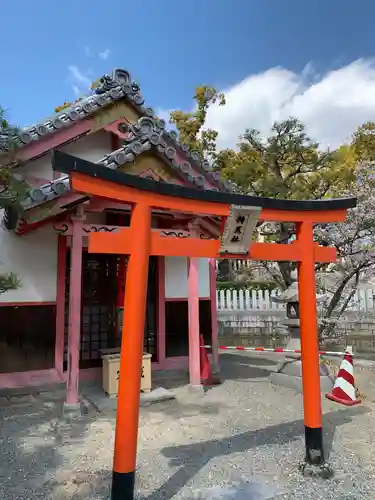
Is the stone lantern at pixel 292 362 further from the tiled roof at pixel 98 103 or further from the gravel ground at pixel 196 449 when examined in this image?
the tiled roof at pixel 98 103

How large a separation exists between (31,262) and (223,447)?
17.3 ft

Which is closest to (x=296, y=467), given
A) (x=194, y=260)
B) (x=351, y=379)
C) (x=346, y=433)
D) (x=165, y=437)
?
(x=346, y=433)

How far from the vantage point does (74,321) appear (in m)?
6.62

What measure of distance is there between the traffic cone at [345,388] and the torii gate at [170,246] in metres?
2.97

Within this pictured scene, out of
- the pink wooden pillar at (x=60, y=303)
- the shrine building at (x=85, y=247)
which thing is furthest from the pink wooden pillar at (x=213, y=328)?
the pink wooden pillar at (x=60, y=303)

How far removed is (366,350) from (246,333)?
526 centimetres

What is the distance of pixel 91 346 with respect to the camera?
28.5 feet

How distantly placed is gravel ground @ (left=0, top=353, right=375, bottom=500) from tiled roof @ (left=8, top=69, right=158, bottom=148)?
529 centimetres

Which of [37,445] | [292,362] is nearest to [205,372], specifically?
[292,362]

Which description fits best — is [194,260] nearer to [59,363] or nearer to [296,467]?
[59,363]

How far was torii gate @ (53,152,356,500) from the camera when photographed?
3.70m

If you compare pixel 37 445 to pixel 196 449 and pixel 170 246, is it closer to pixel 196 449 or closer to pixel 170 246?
pixel 196 449

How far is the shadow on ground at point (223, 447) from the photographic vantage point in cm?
427

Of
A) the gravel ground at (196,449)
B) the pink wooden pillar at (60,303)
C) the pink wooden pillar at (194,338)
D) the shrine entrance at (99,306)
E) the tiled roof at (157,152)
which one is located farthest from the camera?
the shrine entrance at (99,306)
